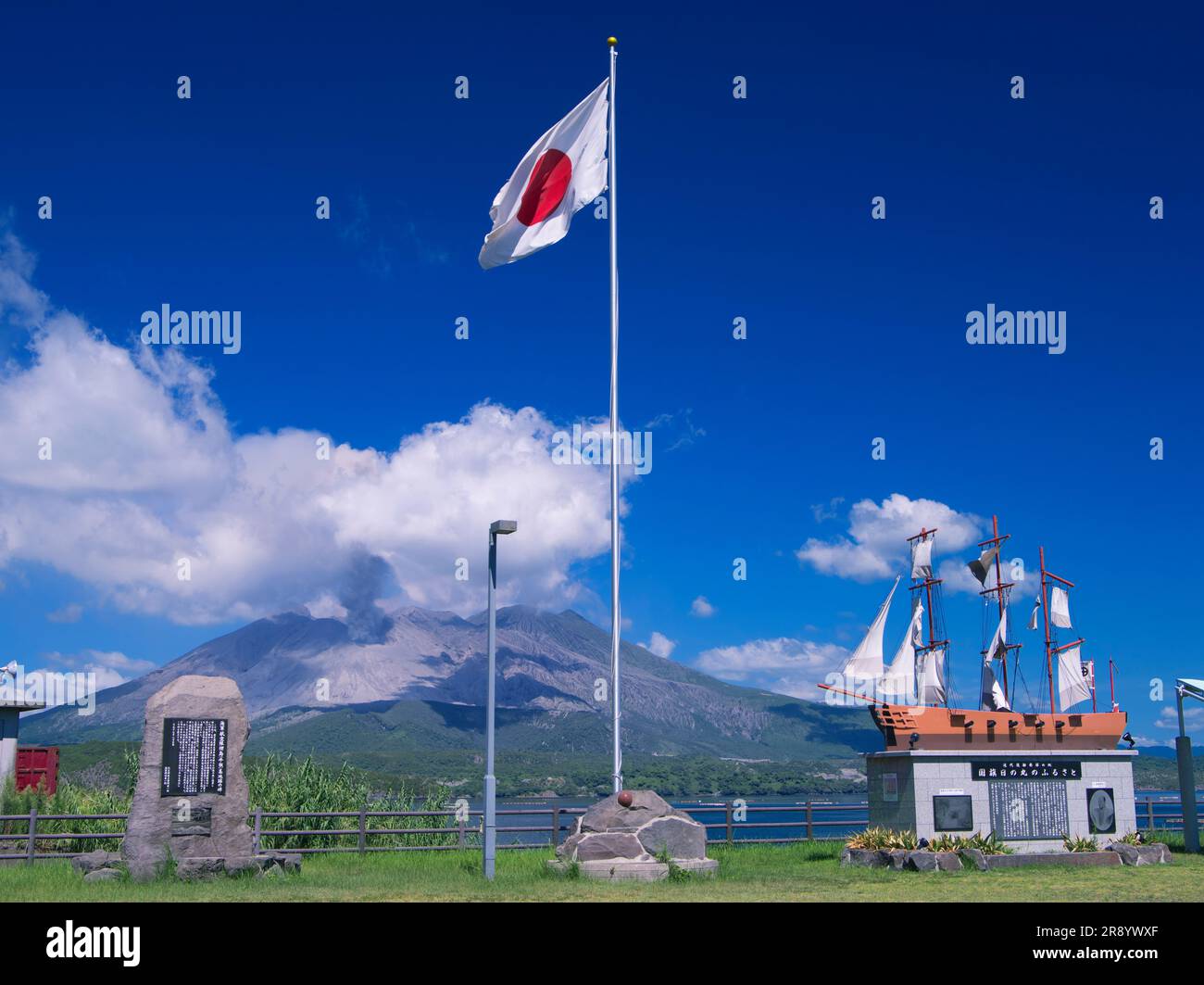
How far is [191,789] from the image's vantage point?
20766 millimetres

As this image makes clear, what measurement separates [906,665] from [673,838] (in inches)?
482

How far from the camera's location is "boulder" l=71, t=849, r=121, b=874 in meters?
20.7

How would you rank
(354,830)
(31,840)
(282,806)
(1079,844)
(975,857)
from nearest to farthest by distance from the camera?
(975,857)
(31,840)
(1079,844)
(354,830)
(282,806)

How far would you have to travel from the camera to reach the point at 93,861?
20953 millimetres

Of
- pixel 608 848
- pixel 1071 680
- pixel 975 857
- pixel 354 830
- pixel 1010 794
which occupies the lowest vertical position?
pixel 975 857

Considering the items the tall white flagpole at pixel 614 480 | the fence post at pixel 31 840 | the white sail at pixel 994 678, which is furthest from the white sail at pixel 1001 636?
the fence post at pixel 31 840

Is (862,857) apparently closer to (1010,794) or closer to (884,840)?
(884,840)

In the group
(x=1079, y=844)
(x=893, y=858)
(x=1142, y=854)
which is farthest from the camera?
(x=1079, y=844)

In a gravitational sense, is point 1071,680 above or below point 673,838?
above

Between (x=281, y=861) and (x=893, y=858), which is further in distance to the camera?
(x=893, y=858)

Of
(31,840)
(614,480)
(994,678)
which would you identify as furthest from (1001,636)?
(31,840)

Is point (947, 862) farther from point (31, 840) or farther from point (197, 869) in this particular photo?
point (31, 840)

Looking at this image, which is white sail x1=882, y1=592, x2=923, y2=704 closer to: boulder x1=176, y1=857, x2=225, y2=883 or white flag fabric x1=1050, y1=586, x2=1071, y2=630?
white flag fabric x1=1050, y1=586, x2=1071, y2=630
